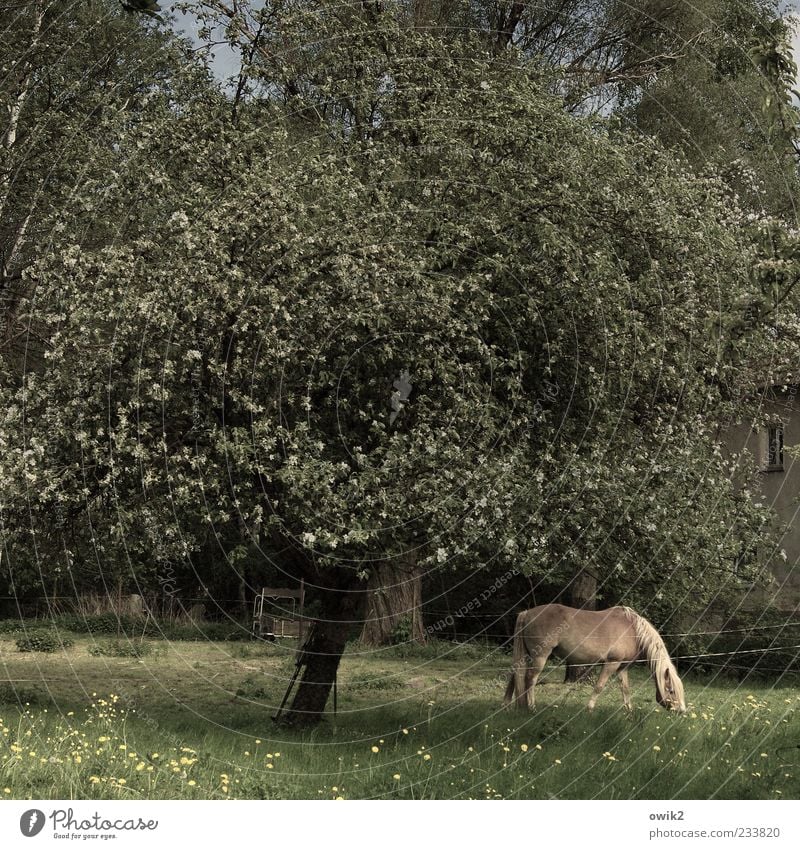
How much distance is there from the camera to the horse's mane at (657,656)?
38.5ft

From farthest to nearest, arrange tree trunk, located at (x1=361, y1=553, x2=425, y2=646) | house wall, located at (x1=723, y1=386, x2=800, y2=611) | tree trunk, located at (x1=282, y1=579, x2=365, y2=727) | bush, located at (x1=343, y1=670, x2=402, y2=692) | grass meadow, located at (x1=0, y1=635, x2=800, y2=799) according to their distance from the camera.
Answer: bush, located at (x1=343, y1=670, x2=402, y2=692) < tree trunk, located at (x1=361, y1=553, x2=425, y2=646) < house wall, located at (x1=723, y1=386, x2=800, y2=611) < tree trunk, located at (x1=282, y1=579, x2=365, y2=727) < grass meadow, located at (x1=0, y1=635, x2=800, y2=799)

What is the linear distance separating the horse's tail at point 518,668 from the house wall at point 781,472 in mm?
3197

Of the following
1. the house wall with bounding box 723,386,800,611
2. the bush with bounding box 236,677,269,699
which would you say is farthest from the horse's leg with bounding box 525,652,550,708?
the bush with bounding box 236,677,269,699

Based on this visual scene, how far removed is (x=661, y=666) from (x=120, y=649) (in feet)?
53.4

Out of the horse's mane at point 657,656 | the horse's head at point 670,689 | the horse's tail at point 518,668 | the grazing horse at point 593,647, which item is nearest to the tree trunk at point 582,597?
the grazing horse at point 593,647

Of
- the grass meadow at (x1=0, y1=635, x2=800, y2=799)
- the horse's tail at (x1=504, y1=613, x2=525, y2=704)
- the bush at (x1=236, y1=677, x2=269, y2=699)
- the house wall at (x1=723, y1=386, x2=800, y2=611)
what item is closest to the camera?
the grass meadow at (x1=0, y1=635, x2=800, y2=799)

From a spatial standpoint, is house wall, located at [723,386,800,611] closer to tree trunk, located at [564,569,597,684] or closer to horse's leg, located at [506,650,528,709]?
tree trunk, located at [564,569,597,684]

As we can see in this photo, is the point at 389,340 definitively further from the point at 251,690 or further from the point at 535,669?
the point at 251,690

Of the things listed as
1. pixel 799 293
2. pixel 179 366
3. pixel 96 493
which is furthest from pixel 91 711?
pixel 799 293

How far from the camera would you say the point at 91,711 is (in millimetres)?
14555

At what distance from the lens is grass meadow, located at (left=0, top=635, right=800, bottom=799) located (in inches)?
372

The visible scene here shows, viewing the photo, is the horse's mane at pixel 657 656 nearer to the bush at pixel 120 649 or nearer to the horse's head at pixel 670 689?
the horse's head at pixel 670 689

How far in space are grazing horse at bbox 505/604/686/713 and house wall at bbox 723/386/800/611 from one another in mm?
2001

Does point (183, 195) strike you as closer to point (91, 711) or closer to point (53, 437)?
point (53, 437)
